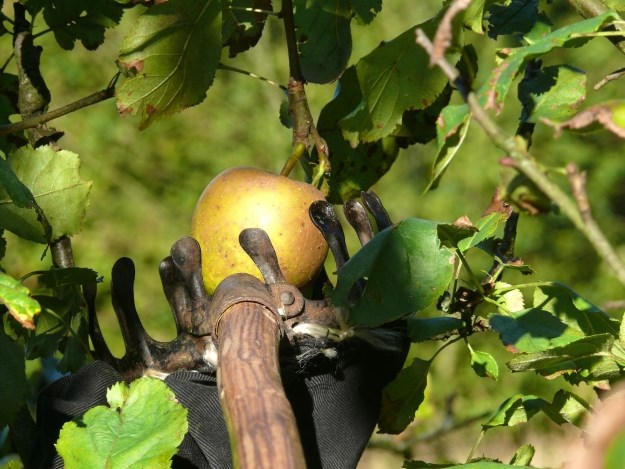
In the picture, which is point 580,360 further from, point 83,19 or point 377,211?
point 83,19

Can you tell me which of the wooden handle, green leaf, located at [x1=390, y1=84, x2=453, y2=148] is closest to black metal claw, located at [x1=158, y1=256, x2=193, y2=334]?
the wooden handle

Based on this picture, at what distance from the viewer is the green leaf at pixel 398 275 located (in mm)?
853

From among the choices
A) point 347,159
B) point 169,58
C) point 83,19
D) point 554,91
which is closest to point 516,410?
point 554,91

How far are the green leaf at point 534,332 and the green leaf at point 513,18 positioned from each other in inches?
15.7

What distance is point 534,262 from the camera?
193 inches

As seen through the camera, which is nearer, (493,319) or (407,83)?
(493,319)

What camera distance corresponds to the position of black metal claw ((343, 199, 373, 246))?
1.01m

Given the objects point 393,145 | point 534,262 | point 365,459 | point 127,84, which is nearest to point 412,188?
point 534,262

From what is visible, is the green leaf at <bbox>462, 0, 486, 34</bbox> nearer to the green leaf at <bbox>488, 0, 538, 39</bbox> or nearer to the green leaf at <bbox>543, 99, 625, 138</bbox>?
the green leaf at <bbox>488, 0, 538, 39</bbox>

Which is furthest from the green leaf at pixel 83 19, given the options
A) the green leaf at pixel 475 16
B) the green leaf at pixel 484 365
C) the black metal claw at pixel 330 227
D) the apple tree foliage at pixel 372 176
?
the green leaf at pixel 484 365

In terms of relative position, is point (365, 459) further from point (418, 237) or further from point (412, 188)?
point (418, 237)

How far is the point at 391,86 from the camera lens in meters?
1.03

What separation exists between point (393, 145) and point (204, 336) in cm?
50

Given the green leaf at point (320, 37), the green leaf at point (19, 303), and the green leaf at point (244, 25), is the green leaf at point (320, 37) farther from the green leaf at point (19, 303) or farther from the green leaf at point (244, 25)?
the green leaf at point (19, 303)
